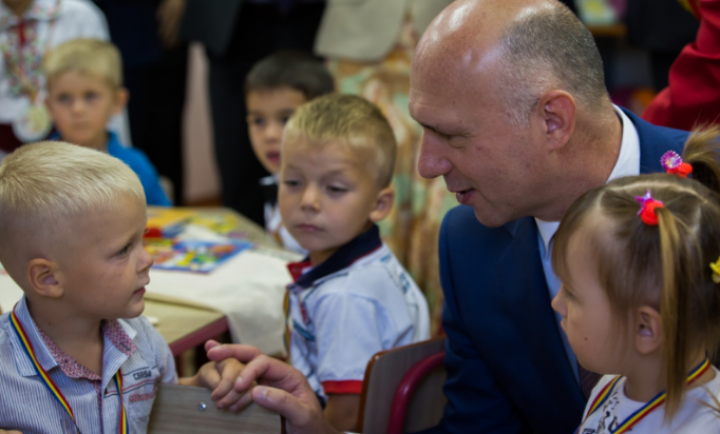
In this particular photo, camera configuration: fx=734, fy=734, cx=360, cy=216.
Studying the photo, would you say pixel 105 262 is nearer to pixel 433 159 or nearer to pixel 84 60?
pixel 433 159

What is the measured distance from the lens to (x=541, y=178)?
51.8 inches

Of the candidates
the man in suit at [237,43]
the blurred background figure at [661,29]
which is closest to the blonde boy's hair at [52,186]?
the man in suit at [237,43]

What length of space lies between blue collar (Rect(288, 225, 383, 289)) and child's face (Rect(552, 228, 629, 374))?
706 millimetres

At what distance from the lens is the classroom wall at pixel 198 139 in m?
5.42

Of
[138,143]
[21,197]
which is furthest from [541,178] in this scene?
[138,143]

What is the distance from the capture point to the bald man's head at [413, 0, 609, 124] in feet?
4.14

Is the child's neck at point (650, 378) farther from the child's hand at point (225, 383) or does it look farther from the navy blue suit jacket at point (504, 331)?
Answer: the child's hand at point (225, 383)

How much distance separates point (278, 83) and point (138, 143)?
2.03 meters

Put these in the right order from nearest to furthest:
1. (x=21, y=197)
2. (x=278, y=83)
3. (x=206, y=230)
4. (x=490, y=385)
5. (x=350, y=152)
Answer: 1. (x=21, y=197)
2. (x=490, y=385)
3. (x=350, y=152)
4. (x=206, y=230)
5. (x=278, y=83)

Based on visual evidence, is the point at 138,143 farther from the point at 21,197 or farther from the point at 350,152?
the point at 21,197

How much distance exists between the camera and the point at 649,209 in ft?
3.15

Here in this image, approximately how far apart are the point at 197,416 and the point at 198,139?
14.4ft

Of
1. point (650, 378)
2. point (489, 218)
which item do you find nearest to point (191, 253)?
point (489, 218)

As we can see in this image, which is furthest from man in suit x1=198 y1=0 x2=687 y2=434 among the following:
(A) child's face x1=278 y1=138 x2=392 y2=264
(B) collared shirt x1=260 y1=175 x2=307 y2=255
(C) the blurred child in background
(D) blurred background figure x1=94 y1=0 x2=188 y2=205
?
(D) blurred background figure x1=94 y1=0 x2=188 y2=205
